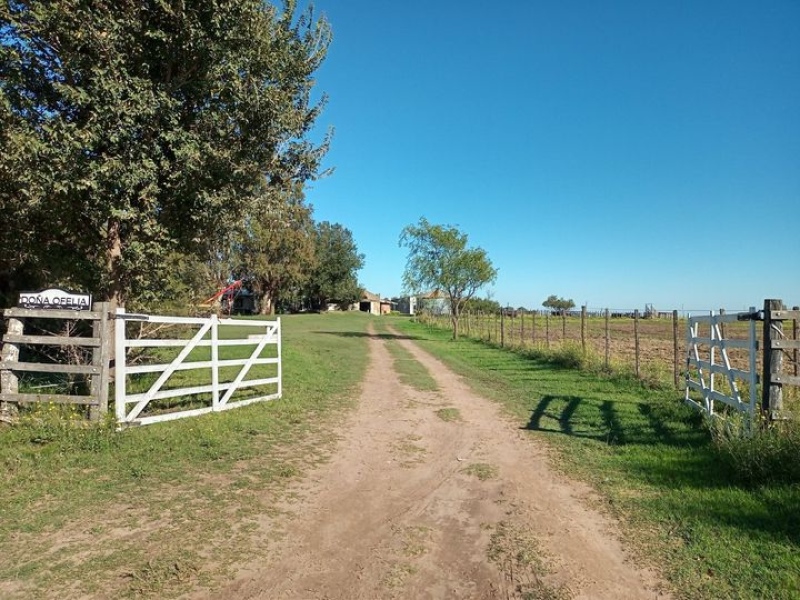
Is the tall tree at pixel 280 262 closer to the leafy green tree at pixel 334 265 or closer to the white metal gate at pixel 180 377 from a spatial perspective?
the leafy green tree at pixel 334 265

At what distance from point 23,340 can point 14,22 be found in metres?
4.45

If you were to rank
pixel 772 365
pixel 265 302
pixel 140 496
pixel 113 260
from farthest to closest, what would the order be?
pixel 265 302, pixel 113 260, pixel 772 365, pixel 140 496

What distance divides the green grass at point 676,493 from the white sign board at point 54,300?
7.06m

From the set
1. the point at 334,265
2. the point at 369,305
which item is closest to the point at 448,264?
the point at 334,265

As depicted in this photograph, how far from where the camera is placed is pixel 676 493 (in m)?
5.55

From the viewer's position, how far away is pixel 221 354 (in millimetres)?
18562

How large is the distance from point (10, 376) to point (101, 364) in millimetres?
1382

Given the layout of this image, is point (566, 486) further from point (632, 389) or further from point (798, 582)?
point (632, 389)

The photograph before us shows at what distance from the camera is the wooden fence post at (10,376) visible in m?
7.34

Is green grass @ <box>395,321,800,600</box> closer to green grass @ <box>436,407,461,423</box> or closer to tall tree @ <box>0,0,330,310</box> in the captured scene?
green grass @ <box>436,407,461,423</box>

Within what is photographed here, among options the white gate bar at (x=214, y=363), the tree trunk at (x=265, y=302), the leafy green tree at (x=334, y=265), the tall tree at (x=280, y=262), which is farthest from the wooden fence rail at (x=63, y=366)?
the leafy green tree at (x=334, y=265)

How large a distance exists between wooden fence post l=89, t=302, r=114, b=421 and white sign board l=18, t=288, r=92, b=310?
1.09 feet

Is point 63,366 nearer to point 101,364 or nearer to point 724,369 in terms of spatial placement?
point 101,364

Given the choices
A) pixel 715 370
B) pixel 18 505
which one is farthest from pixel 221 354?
pixel 715 370
